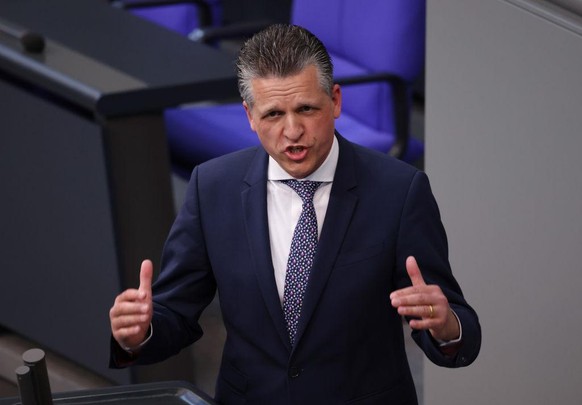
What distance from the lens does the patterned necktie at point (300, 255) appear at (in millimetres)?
1932

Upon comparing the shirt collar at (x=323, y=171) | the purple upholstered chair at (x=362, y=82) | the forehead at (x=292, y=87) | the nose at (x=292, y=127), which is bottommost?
the purple upholstered chair at (x=362, y=82)

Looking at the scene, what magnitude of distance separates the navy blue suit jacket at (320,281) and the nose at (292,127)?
0.16 m

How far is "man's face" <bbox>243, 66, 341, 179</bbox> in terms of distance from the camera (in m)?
1.80

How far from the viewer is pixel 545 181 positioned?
7.77 feet

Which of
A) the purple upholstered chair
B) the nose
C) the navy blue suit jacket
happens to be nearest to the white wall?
the navy blue suit jacket

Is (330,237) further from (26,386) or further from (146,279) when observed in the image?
(26,386)

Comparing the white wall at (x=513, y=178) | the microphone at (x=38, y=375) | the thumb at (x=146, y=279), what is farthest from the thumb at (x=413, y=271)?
the white wall at (x=513, y=178)

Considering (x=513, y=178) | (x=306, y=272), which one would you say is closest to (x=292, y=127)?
(x=306, y=272)

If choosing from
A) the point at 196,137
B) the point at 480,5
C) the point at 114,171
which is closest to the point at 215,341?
the point at 196,137

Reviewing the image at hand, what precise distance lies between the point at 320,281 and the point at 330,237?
0.24 ft

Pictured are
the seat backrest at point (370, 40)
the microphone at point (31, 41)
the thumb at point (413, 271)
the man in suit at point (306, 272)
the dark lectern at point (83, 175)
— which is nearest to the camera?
the thumb at point (413, 271)

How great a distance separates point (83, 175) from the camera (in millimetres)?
A: 3154

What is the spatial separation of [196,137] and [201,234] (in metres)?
2.13

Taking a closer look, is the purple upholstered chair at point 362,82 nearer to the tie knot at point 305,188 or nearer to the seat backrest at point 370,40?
the seat backrest at point 370,40
